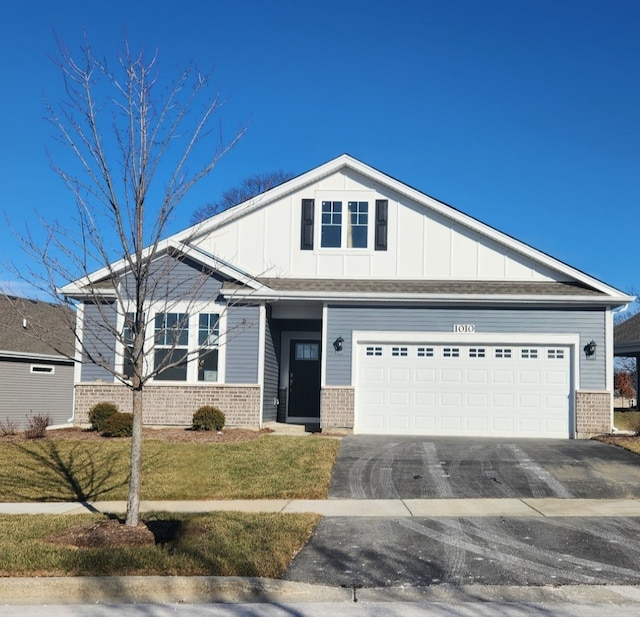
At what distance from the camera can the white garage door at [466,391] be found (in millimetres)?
16984

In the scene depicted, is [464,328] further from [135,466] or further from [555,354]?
[135,466]

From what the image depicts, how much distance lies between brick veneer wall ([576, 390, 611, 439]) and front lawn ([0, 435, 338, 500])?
19.7 ft

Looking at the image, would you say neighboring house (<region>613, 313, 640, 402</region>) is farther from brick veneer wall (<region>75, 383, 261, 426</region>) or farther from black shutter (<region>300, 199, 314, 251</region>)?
brick veneer wall (<region>75, 383, 261, 426</region>)

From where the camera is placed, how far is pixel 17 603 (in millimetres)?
6312

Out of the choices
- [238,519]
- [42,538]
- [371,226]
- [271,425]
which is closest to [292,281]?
[371,226]

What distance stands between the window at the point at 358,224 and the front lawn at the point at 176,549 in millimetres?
10537

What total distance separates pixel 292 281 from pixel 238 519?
9904 millimetres

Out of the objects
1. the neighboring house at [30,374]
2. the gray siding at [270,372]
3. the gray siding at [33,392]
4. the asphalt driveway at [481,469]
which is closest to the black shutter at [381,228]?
the gray siding at [270,372]

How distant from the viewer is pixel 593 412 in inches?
661

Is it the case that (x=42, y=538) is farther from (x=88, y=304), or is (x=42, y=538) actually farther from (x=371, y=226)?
(x=371, y=226)

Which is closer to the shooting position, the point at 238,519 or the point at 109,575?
the point at 109,575

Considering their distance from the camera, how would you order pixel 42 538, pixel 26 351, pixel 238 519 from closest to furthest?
1. pixel 42 538
2. pixel 238 519
3. pixel 26 351

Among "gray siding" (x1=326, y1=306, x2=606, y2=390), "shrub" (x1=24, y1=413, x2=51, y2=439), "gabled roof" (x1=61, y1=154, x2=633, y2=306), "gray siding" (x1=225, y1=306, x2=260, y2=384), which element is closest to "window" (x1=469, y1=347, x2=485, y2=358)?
"gray siding" (x1=326, y1=306, x2=606, y2=390)

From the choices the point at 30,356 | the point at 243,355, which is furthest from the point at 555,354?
the point at 30,356
